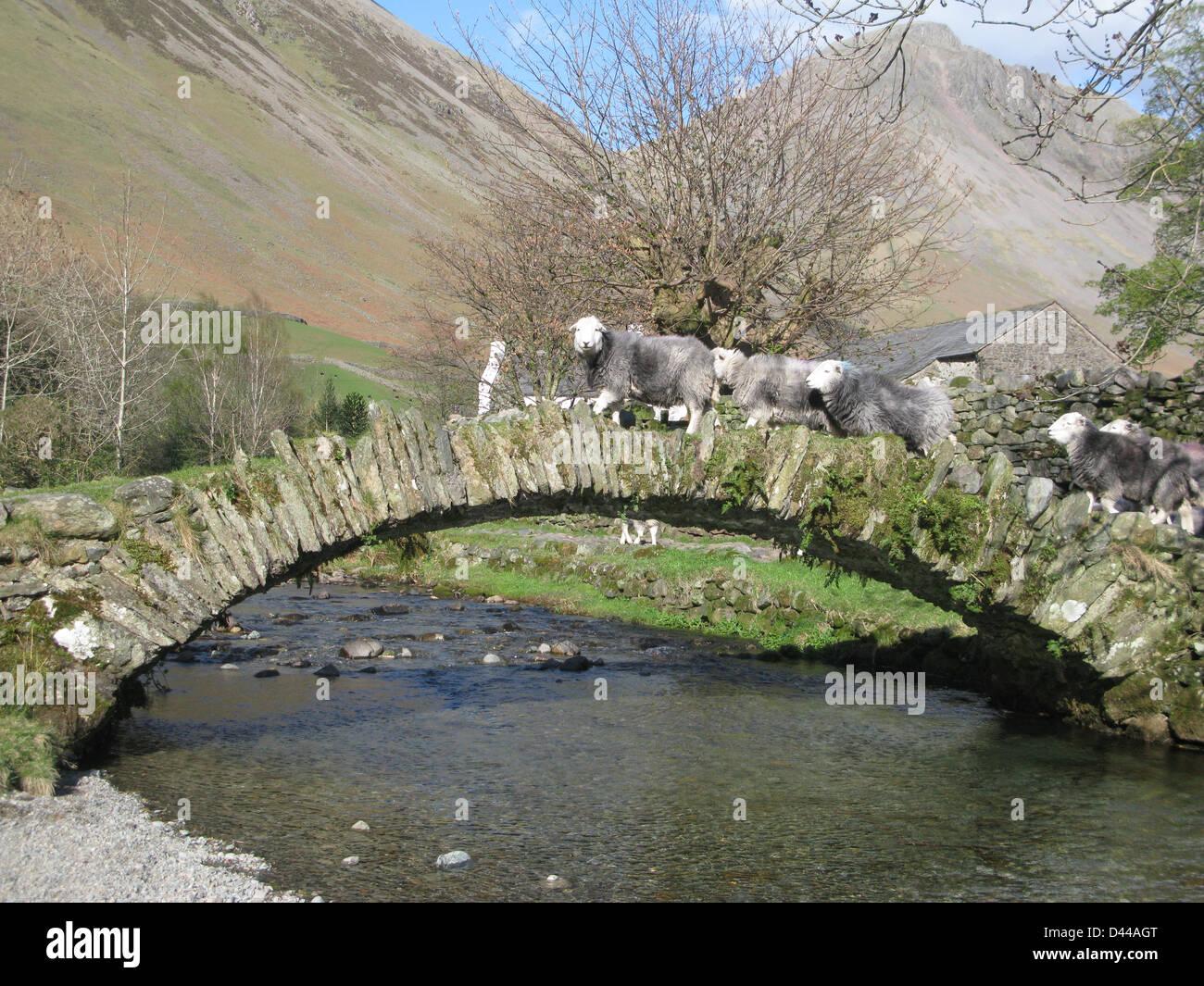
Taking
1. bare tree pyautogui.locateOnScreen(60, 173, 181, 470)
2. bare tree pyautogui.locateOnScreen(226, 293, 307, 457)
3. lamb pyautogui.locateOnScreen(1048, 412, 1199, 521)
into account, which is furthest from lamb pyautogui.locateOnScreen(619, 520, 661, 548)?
bare tree pyautogui.locateOnScreen(226, 293, 307, 457)

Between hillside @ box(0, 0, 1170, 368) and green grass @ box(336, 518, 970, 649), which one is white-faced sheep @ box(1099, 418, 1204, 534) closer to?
green grass @ box(336, 518, 970, 649)

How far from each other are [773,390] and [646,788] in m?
4.29

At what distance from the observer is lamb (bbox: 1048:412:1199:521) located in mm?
10375

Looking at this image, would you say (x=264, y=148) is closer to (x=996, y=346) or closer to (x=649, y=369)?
(x=996, y=346)

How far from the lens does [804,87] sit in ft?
61.6

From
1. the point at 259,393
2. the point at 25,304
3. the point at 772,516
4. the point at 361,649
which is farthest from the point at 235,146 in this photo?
the point at 772,516

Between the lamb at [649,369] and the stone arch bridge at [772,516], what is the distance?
379 mm

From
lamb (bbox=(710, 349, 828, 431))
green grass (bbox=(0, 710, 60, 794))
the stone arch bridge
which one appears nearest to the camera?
green grass (bbox=(0, 710, 60, 794))

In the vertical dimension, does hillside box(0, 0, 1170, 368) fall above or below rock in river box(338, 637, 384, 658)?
above

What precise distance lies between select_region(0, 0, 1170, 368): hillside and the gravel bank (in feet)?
152

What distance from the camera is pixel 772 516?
9195 millimetres

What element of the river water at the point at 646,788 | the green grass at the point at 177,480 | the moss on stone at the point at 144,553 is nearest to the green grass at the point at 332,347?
the river water at the point at 646,788
